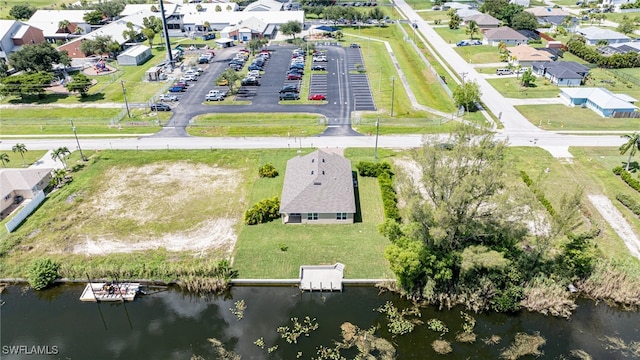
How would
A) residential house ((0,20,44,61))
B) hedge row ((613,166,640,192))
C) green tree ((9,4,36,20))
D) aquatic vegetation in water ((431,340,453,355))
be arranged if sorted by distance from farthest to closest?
green tree ((9,4,36,20)), residential house ((0,20,44,61)), hedge row ((613,166,640,192)), aquatic vegetation in water ((431,340,453,355))

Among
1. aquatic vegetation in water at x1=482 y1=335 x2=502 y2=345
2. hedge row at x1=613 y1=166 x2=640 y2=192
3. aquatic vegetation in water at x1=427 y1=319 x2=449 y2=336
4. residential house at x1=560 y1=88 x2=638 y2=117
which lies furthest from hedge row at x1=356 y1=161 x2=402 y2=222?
residential house at x1=560 y1=88 x2=638 y2=117

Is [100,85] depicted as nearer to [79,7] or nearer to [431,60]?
[431,60]

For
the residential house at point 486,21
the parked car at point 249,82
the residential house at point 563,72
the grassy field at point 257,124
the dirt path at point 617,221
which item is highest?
the residential house at point 486,21

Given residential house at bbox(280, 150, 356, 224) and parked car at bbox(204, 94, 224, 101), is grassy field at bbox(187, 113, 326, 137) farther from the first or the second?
residential house at bbox(280, 150, 356, 224)

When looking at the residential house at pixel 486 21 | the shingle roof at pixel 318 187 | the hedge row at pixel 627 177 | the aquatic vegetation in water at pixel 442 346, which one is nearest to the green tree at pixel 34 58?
the shingle roof at pixel 318 187

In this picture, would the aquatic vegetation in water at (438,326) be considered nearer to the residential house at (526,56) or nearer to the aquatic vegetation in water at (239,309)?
the aquatic vegetation in water at (239,309)

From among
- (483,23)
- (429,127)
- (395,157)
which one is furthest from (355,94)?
(483,23)
